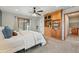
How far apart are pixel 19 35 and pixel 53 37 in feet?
2.38

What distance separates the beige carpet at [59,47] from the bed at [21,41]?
145 mm

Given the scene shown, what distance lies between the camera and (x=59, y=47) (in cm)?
195

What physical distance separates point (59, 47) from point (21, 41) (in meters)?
0.80

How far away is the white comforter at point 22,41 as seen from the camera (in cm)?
171

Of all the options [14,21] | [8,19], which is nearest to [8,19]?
[8,19]

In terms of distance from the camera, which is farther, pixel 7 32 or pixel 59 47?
pixel 59 47

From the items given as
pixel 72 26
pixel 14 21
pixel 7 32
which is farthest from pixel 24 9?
pixel 72 26

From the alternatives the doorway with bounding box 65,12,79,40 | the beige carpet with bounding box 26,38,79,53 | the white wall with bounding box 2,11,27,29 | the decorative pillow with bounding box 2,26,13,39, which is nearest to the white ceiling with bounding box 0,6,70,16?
the white wall with bounding box 2,11,27,29

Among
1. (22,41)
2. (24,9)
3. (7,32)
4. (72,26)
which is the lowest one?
(22,41)

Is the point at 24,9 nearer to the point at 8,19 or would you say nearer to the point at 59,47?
the point at 8,19

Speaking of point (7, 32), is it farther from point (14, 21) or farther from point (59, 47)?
point (59, 47)

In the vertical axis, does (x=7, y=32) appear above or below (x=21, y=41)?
above
